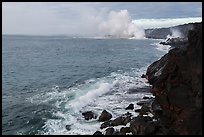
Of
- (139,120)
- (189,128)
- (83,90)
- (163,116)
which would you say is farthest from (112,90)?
(189,128)

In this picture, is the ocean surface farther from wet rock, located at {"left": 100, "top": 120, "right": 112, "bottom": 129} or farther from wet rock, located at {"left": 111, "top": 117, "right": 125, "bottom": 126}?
wet rock, located at {"left": 111, "top": 117, "right": 125, "bottom": 126}

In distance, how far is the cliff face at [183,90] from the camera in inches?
644

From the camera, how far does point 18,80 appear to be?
42281 mm

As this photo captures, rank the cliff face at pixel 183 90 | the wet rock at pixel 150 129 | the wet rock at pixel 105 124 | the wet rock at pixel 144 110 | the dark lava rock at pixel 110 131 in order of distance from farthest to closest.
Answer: the wet rock at pixel 144 110
the wet rock at pixel 105 124
the dark lava rock at pixel 110 131
the wet rock at pixel 150 129
the cliff face at pixel 183 90

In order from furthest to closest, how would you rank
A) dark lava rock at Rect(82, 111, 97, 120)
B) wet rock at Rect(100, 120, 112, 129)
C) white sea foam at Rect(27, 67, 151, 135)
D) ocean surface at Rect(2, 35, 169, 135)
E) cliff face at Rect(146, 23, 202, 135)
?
1. dark lava rock at Rect(82, 111, 97, 120)
2. ocean surface at Rect(2, 35, 169, 135)
3. white sea foam at Rect(27, 67, 151, 135)
4. wet rock at Rect(100, 120, 112, 129)
5. cliff face at Rect(146, 23, 202, 135)

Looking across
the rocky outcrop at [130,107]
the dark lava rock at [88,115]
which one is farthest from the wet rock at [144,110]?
the dark lava rock at [88,115]

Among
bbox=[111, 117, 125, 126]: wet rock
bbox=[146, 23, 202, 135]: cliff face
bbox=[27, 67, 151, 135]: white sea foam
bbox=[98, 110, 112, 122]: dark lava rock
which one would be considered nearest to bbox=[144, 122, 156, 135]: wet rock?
bbox=[146, 23, 202, 135]: cliff face

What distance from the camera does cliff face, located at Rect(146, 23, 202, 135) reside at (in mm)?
16359

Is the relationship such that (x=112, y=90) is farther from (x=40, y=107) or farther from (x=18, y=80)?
(x=18, y=80)

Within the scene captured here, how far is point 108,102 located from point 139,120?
29.6 ft

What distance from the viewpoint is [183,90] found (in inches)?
687

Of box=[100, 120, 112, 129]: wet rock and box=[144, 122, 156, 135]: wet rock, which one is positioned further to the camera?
box=[100, 120, 112, 129]: wet rock

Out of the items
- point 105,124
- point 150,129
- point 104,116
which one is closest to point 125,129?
point 105,124

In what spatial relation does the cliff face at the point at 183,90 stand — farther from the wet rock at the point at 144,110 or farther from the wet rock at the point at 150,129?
the wet rock at the point at 144,110
